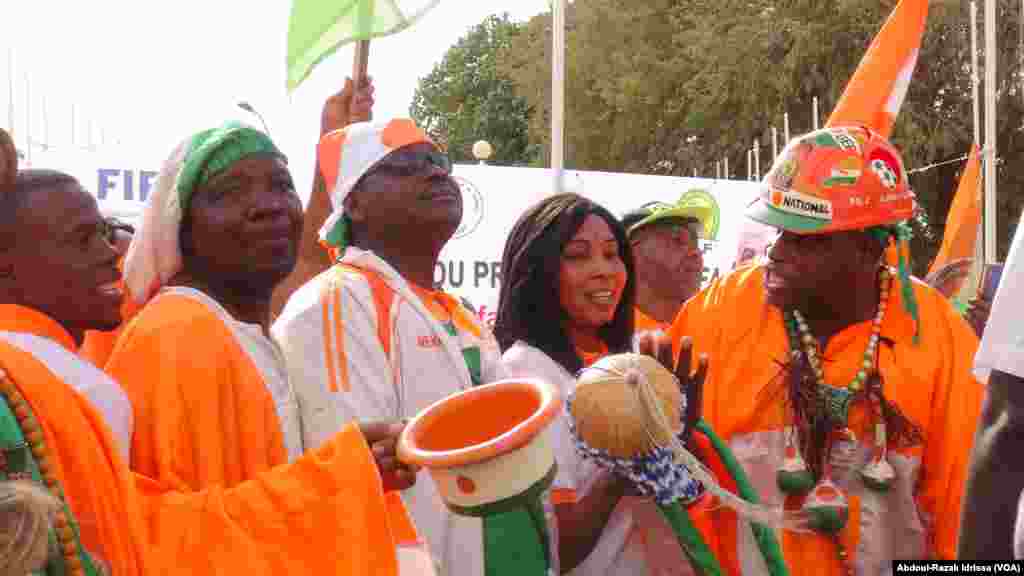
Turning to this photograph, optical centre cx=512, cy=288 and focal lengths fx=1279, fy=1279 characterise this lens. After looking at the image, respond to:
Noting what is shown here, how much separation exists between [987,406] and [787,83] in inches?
991

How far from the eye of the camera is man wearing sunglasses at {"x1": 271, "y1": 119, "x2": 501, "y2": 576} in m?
2.91

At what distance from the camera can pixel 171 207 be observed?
2783mm

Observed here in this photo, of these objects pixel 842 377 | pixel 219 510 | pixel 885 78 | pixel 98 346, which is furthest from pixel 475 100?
pixel 219 510

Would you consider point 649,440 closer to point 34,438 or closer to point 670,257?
point 34,438

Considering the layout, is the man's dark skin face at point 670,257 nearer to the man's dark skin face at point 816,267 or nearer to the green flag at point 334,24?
the green flag at point 334,24

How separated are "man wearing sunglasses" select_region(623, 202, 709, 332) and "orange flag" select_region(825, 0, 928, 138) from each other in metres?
1.24

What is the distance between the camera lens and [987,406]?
2.10m

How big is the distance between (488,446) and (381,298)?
105 cm

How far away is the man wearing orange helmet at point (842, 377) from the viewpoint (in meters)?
3.22

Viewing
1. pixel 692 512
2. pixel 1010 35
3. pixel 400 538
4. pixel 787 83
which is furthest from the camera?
pixel 787 83

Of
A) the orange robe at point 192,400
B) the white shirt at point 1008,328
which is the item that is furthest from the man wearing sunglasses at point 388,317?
the white shirt at point 1008,328

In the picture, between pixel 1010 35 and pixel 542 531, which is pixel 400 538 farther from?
pixel 1010 35

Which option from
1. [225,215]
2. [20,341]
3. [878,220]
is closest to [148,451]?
[20,341]

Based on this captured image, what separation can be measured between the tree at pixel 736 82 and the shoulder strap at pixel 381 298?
71.4 feet
